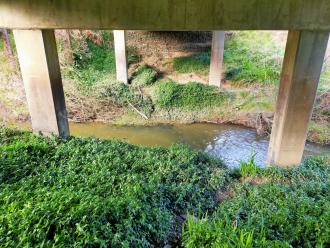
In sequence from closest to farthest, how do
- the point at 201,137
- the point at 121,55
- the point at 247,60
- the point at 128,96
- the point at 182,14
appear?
the point at 182,14 → the point at 201,137 → the point at 128,96 → the point at 121,55 → the point at 247,60

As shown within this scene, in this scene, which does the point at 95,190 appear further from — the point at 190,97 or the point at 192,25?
the point at 190,97

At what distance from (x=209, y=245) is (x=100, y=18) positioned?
4.85m

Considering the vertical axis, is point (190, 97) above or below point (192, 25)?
below

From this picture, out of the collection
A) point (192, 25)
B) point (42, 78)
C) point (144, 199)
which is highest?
point (192, 25)

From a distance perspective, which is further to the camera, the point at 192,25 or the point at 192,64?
the point at 192,64

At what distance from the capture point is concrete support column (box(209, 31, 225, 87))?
13.5 metres

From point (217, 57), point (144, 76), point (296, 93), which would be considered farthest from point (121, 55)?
point (296, 93)

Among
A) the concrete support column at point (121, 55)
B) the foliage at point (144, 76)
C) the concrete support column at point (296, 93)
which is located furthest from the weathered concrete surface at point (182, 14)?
the foliage at point (144, 76)

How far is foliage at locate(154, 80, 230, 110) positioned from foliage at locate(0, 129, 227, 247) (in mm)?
6100

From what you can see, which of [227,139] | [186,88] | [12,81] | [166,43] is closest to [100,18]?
[227,139]

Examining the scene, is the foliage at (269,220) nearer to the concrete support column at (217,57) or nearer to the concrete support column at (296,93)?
the concrete support column at (296,93)

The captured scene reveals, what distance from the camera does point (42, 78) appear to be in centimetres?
641

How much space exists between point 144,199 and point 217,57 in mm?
10955

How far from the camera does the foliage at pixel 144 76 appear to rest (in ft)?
47.5
